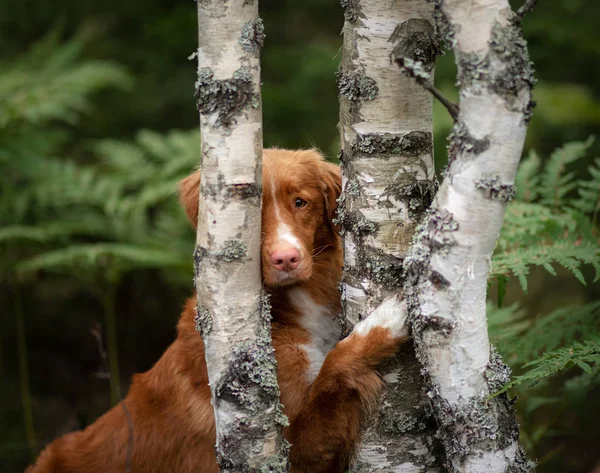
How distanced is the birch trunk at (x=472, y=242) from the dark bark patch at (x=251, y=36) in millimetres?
621

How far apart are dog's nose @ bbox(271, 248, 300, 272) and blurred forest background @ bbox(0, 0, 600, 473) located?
957 mm

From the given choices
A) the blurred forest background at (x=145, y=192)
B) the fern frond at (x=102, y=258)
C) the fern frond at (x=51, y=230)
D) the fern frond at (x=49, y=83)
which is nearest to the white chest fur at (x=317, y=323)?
the blurred forest background at (x=145, y=192)

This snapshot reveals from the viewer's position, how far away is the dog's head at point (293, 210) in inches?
117

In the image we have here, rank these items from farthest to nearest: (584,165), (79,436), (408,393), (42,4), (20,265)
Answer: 1. (42,4)
2. (584,165)
3. (20,265)
4. (79,436)
5. (408,393)

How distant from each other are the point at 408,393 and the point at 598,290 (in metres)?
3.12

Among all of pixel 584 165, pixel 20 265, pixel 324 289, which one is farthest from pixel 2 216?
pixel 584 165

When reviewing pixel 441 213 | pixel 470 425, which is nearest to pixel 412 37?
pixel 441 213

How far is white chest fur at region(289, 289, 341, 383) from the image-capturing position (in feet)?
10.5

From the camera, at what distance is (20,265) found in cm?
504

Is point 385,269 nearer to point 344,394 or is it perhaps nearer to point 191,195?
point 344,394

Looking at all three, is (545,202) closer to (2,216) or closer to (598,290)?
(598,290)

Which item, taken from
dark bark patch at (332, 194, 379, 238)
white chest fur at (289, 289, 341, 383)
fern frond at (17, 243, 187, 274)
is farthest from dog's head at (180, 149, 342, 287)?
fern frond at (17, 243, 187, 274)

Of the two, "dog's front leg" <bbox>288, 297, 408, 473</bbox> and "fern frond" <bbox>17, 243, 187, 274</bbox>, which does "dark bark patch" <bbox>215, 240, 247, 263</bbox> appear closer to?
"dog's front leg" <bbox>288, 297, 408, 473</bbox>

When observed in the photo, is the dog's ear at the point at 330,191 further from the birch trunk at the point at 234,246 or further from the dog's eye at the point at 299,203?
the birch trunk at the point at 234,246
